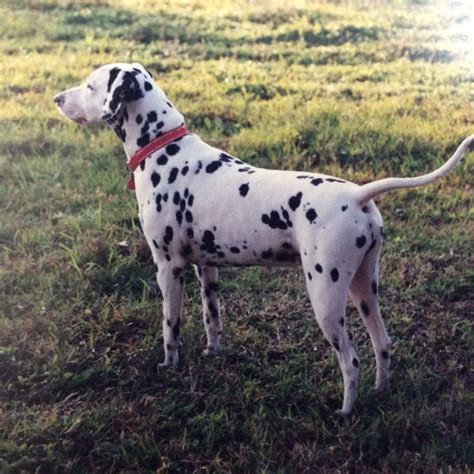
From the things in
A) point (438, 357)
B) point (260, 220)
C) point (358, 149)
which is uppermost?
point (260, 220)

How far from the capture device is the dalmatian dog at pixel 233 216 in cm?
325

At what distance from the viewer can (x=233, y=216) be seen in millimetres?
3514

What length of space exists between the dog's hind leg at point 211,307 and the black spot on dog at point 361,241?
3.55 feet

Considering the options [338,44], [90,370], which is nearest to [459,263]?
[90,370]

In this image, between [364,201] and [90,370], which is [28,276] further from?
[364,201]

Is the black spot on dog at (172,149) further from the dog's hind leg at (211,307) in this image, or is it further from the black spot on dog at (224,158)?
the dog's hind leg at (211,307)

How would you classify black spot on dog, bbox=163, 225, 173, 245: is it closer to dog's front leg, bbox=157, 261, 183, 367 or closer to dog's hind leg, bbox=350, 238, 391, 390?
dog's front leg, bbox=157, 261, 183, 367

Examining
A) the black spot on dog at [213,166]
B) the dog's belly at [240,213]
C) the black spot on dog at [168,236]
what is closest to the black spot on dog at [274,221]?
the dog's belly at [240,213]

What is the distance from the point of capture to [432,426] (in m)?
3.52

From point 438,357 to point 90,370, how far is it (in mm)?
1968

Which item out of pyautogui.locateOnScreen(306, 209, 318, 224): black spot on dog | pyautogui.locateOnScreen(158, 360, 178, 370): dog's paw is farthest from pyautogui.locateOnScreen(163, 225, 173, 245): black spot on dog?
pyautogui.locateOnScreen(306, 209, 318, 224): black spot on dog

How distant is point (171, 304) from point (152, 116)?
1.03 metres

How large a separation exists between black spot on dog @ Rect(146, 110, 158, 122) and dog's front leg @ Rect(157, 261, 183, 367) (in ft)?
2.55

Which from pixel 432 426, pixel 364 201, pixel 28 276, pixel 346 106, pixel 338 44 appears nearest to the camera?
pixel 364 201
